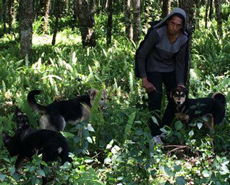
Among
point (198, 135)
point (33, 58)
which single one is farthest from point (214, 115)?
point (33, 58)

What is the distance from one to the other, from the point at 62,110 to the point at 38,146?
1529 mm

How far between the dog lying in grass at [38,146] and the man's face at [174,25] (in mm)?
2342

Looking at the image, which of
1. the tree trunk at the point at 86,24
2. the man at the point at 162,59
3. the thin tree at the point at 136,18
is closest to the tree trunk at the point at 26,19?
the tree trunk at the point at 86,24

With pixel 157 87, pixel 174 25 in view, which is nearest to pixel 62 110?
pixel 157 87

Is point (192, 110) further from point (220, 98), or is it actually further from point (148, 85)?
point (148, 85)

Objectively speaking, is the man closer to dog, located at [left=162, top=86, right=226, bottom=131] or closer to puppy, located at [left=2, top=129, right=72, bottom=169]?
dog, located at [left=162, top=86, right=226, bottom=131]

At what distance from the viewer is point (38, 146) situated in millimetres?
4719

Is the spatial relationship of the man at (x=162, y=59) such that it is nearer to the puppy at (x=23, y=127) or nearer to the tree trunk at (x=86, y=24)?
the puppy at (x=23, y=127)

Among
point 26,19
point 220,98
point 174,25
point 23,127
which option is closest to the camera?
point 23,127

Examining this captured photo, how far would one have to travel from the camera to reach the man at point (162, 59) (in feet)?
18.5

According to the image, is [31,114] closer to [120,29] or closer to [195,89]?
[195,89]

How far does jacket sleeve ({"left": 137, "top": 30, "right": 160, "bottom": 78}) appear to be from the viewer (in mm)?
5648

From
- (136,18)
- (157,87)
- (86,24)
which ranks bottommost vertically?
(157,87)

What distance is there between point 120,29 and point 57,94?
45.4 ft
